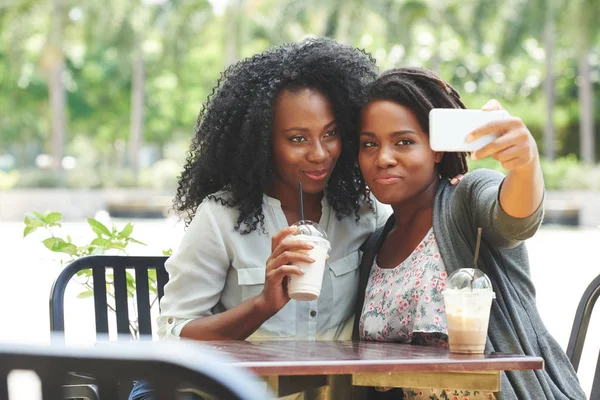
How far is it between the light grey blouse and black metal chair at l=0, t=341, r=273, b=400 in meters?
1.52

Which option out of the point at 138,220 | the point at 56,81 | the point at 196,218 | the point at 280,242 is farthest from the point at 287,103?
the point at 56,81

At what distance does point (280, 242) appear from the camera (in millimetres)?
2312

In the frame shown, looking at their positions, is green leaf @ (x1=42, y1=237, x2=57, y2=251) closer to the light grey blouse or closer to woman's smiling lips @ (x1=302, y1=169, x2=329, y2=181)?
the light grey blouse

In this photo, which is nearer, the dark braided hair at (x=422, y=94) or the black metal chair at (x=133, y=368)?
the black metal chair at (x=133, y=368)

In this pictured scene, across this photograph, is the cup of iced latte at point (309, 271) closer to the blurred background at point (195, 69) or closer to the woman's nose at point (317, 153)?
the woman's nose at point (317, 153)

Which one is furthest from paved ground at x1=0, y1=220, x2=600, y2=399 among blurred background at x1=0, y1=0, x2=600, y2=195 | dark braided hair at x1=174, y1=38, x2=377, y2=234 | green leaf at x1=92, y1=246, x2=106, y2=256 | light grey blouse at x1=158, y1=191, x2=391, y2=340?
blurred background at x1=0, y1=0, x2=600, y2=195

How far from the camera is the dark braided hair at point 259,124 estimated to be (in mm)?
2777

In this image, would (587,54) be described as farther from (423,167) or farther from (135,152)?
(423,167)

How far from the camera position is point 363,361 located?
187 centimetres

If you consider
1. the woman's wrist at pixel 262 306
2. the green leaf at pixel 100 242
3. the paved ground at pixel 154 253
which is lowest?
the paved ground at pixel 154 253

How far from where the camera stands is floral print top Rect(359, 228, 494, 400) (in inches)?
94.4

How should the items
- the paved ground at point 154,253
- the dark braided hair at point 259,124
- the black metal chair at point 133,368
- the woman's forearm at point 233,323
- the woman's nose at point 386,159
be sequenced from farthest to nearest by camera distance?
1. the paved ground at point 154,253
2. the dark braided hair at point 259,124
3. the woman's nose at point 386,159
4. the woman's forearm at point 233,323
5. the black metal chair at point 133,368

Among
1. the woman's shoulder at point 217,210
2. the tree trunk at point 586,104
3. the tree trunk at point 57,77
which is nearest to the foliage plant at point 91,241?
the woman's shoulder at point 217,210

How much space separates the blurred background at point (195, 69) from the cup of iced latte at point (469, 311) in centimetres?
1644
